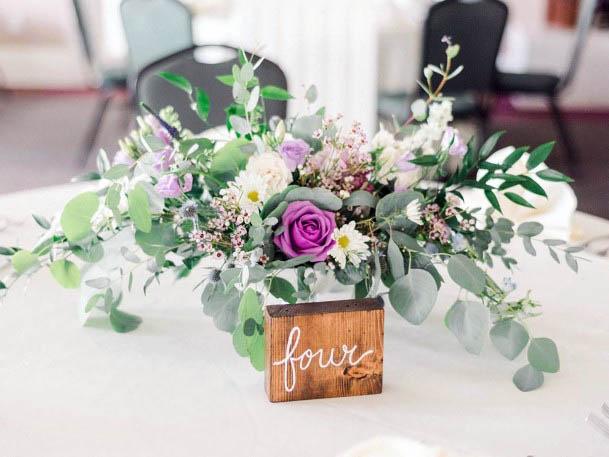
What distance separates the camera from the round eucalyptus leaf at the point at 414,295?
1029 mm

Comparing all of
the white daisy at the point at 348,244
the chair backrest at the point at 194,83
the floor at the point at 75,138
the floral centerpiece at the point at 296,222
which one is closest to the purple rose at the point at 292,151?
the floral centerpiece at the point at 296,222

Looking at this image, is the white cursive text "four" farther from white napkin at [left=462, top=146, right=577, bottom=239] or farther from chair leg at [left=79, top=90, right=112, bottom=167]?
chair leg at [left=79, top=90, right=112, bottom=167]

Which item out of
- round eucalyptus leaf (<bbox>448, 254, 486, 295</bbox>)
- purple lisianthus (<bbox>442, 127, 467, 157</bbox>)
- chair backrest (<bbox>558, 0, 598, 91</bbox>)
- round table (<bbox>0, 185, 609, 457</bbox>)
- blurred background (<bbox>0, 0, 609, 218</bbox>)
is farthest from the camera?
chair backrest (<bbox>558, 0, 598, 91</bbox>)

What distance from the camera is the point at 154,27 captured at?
12.5 ft

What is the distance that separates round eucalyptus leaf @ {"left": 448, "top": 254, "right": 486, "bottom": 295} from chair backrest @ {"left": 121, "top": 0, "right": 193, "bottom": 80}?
2868mm

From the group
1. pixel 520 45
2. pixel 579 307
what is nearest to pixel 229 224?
pixel 579 307

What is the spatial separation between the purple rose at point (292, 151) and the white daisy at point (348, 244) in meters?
0.11

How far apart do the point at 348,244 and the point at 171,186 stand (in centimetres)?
22

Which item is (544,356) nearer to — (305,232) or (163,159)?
(305,232)

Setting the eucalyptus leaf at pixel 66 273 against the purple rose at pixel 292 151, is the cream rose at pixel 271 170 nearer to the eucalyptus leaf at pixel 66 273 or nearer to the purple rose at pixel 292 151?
the purple rose at pixel 292 151

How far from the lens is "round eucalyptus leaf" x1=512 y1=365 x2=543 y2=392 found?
41.3 inches

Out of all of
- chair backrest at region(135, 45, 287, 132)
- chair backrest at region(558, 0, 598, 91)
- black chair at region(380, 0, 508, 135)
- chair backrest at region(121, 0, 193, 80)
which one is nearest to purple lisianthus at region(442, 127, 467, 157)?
chair backrest at region(135, 45, 287, 132)

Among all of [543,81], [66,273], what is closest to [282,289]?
[66,273]

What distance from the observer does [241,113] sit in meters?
1.18
